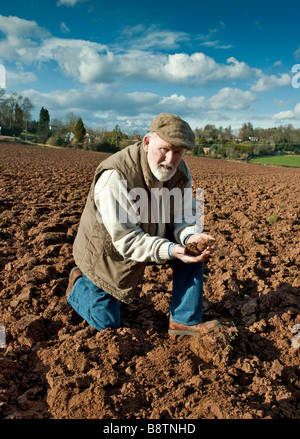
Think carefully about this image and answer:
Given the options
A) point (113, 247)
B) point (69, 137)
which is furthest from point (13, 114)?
point (113, 247)

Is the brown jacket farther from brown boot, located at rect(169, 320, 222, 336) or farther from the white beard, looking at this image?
brown boot, located at rect(169, 320, 222, 336)

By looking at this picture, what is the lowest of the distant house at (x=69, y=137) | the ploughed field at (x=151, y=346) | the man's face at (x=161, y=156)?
the ploughed field at (x=151, y=346)

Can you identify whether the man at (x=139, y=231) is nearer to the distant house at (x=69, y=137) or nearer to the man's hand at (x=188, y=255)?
the man's hand at (x=188, y=255)

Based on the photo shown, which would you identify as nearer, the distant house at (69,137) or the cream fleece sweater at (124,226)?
the cream fleece sweater at (124,226)

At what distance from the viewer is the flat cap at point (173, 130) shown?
2.43 metres

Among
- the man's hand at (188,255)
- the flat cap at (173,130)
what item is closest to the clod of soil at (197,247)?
the man's hand at (188,255)

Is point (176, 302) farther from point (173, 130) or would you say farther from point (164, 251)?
point (173, 130)

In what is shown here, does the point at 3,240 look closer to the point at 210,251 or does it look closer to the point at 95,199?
the point at 95,199

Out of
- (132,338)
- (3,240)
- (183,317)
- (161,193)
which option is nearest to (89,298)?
(132,338)

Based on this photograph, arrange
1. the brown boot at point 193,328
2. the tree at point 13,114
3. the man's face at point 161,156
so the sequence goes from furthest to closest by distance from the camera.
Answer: the tree at point 13,114, the brown boot at point 193,328, the man's face at point 161,156

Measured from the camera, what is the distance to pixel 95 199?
2625 millimetres

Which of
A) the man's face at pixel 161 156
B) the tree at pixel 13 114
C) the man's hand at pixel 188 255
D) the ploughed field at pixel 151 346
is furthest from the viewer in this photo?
the tree at pixel 13 114

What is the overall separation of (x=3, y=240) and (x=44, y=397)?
9.22 feet

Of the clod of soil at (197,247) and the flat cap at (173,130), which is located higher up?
the flat cap at (173,130)
